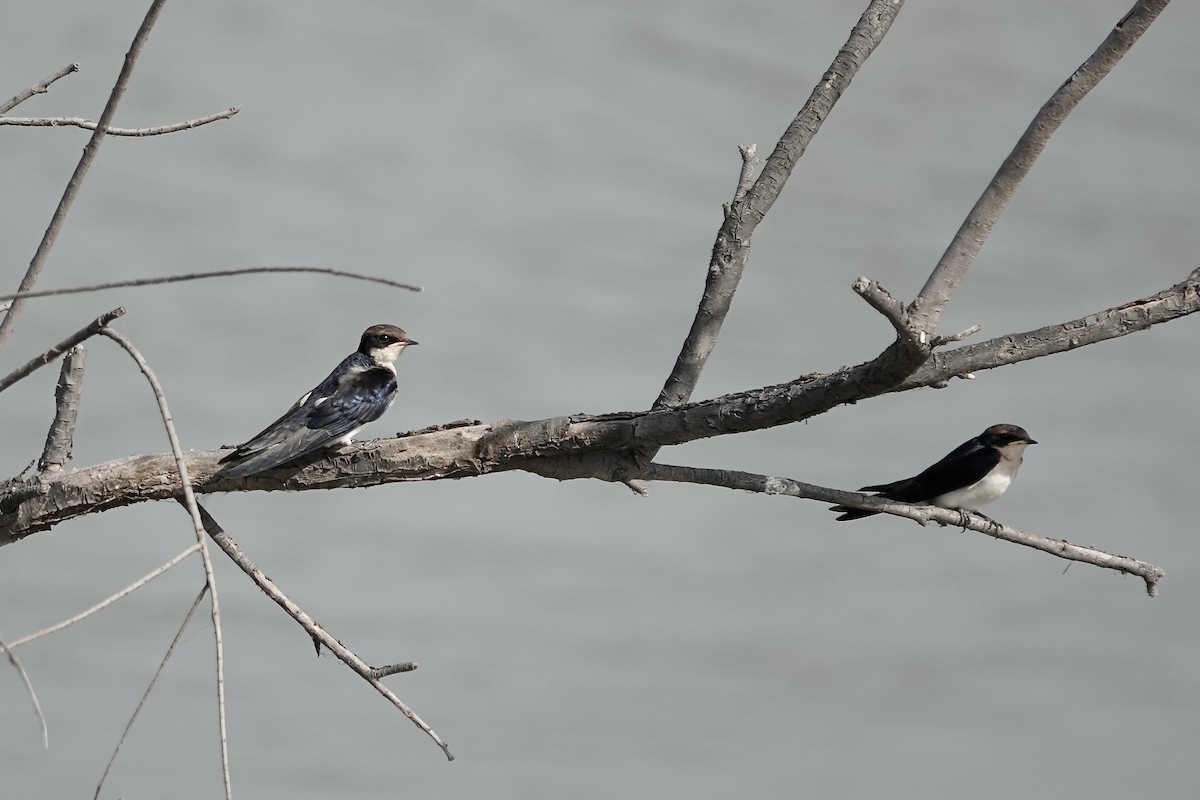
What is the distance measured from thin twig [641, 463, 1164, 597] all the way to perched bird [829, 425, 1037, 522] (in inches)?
39.4

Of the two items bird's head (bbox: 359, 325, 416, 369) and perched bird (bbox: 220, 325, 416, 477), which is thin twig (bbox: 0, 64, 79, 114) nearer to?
perched bird (bbox: 220, 325, 416, 477)

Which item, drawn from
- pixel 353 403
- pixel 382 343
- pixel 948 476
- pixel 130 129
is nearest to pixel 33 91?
pixel 130 129

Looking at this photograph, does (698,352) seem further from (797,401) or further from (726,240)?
(797,401)

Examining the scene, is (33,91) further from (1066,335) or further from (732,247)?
(1066,335)

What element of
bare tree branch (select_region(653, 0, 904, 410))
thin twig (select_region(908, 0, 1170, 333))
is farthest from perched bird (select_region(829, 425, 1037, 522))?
thin twig (select_region(908, 0, 1170, 333))

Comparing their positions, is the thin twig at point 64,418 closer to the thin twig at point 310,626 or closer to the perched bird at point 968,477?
the thin twig at point 310,626

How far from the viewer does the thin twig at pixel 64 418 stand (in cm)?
174

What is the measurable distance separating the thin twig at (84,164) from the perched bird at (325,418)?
37cm

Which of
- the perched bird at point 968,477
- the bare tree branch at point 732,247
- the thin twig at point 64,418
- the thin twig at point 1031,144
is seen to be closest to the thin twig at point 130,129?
the thin twig at point 64,418

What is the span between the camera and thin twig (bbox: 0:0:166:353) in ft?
4.03

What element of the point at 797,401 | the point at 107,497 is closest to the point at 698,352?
the point at 797,401

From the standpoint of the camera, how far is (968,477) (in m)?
2.79

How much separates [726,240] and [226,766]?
1.03 m

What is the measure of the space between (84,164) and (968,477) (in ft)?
6.72
